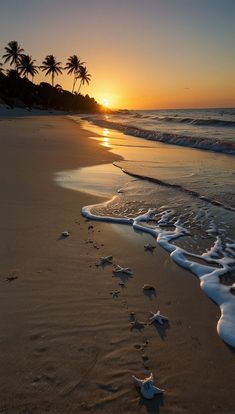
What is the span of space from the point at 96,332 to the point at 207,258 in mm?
2180

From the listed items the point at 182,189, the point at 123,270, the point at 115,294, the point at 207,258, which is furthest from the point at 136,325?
the point at 182,189

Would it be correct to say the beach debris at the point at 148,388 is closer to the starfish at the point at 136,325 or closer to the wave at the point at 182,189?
the starfish at the point at 136,325

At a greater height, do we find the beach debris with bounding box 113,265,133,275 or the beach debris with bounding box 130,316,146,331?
the beach debris with bounding box 130,316,146,331

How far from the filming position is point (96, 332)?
10.0 ft

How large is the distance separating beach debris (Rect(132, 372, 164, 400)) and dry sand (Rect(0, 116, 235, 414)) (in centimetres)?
5

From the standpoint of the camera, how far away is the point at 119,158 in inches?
531

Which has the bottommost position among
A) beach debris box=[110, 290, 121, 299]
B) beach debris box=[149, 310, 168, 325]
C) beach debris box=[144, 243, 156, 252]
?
beach debris box=[144, 243, 156, 252]

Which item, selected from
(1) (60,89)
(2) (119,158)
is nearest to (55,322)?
(2) (119,158)

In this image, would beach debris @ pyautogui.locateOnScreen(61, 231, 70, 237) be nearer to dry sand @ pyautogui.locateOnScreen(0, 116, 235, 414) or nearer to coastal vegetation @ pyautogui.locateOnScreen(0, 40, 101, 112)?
dry sand @ pyautogui.locateOnScreen(0, 116, 235, 414)

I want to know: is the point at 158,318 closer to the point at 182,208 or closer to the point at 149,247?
the point at 149,247

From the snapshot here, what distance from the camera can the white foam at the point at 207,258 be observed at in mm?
3416

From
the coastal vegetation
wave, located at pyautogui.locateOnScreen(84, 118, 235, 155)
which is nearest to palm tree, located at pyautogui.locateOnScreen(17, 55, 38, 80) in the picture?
the coastal vegetation

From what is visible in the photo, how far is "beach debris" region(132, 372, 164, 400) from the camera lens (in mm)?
2453

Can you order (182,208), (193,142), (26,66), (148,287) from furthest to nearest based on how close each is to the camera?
(26,66)
(193,142)
(182,208)
(148,287)
